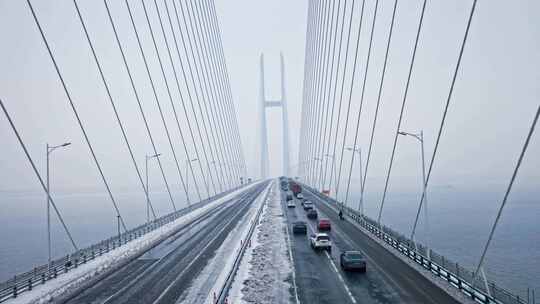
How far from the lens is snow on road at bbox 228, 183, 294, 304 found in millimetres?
20078

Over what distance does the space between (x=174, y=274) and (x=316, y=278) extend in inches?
318

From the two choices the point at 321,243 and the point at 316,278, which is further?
the point at 321,243

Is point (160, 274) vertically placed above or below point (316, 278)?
below

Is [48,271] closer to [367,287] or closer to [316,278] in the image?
[316,278]

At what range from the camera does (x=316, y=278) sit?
2397 centimetres

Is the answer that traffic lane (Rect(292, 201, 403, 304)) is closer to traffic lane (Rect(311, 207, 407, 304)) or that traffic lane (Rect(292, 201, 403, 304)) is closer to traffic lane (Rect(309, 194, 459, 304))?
traffic lane (Rect(311, 207, 407, 304))

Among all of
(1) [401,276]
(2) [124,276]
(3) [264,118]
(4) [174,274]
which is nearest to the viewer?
(1) [401,276]

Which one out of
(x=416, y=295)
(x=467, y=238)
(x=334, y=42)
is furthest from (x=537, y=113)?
(x=467, y=238)

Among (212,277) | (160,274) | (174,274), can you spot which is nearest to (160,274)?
(160,274)

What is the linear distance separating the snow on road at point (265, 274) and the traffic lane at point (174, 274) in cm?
273

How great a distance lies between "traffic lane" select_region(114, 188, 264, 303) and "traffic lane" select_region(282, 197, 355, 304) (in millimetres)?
5736

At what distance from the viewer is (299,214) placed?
61.4 m

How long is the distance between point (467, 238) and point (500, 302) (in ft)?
227

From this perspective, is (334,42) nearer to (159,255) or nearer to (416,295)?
(159,255)
